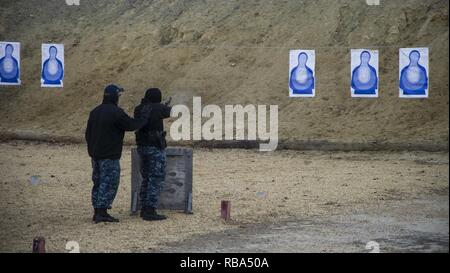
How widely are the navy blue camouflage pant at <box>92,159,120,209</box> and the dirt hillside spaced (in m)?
10.9

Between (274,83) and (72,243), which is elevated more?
(274,83)

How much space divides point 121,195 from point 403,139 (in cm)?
952

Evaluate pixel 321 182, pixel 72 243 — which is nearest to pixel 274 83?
pixel 321 182

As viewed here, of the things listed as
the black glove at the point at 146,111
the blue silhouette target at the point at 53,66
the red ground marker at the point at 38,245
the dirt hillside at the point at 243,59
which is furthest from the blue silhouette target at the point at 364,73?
the red ground marker at the point at 38,245

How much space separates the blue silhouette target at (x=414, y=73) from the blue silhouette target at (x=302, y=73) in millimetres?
2535

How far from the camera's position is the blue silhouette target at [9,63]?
79.8ft

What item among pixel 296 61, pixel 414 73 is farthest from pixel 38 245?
pixel 296 61

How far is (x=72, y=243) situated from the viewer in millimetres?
8742

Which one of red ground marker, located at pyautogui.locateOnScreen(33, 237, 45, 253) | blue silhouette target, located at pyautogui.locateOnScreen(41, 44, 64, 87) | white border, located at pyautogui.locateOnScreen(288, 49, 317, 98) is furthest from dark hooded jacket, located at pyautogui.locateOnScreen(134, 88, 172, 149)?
blue silhouette target, located at pyautogui.locateOnScreen(41, 44, 64, 87)

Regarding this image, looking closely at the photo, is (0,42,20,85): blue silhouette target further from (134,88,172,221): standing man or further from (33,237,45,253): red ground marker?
(33,237,45,253): red ground marker

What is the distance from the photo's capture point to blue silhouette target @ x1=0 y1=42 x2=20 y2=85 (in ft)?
79.8

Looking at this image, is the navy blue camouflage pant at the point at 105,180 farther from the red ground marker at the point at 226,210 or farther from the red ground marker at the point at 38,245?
the red ground marker at the point at 38,245
